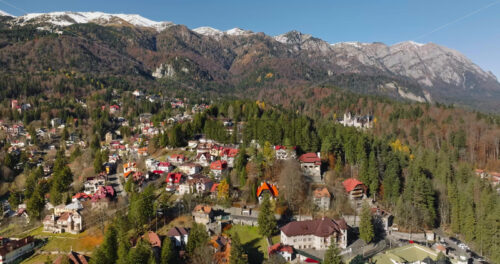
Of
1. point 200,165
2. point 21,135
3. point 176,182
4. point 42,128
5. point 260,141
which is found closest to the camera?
point 176,182

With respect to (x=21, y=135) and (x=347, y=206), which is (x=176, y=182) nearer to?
(x=347, y=206)

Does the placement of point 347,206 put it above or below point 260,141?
below

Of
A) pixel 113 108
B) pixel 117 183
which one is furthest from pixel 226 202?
pixel 113 108

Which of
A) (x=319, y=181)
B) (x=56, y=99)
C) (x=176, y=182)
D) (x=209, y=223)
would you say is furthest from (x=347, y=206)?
(x=56, y=99)

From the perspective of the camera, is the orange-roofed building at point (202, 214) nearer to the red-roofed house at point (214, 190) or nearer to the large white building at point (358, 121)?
the red-roofed house at point (214, 190)

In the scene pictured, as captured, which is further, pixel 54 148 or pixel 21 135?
pixel 21 135

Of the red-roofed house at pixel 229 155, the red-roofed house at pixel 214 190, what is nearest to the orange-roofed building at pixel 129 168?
the red-roofed house at pixel 229 155

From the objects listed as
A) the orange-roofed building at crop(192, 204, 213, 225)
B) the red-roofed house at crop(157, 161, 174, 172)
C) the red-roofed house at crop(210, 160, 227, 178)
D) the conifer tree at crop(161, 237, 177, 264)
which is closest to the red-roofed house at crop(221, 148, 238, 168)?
the red-roofed house at crop(210, 160, 227, 178)

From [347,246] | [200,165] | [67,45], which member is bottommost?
[347,246]

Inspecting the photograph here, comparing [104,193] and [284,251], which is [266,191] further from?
[104,193]
